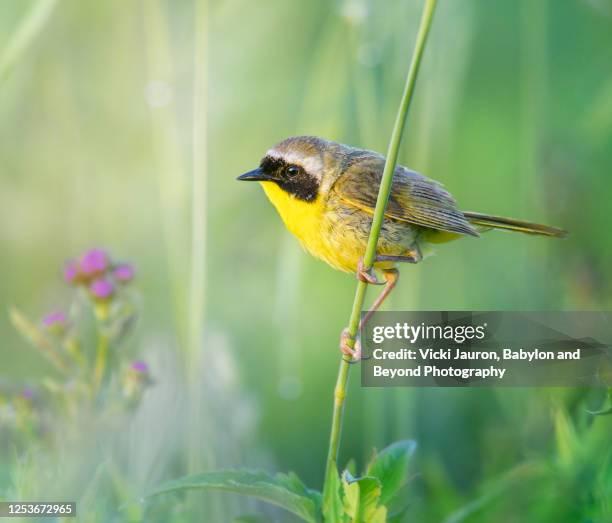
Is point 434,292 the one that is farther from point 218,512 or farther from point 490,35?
point 218,512

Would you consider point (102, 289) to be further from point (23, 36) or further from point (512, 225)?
point (512, 225)

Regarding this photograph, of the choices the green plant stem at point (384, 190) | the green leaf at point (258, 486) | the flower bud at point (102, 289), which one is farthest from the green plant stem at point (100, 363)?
the green plant stem at point (384, 190)

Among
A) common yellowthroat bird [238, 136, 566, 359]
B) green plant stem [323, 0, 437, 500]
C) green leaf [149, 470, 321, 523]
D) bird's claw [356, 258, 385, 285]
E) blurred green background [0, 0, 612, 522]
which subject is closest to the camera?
green plant stem [323, 0, 437, 500]

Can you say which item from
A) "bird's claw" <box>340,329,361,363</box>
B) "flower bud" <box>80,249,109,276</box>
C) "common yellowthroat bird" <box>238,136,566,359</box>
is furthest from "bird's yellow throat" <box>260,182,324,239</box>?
"flower bud" <box>80,249,109,276</box>

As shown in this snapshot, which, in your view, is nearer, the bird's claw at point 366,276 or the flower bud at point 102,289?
the bird's claw at point 366,276

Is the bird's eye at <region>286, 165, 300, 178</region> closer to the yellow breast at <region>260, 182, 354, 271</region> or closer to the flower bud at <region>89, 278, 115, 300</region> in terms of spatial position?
the yellow breast at <region>260, 182, 354, 271</region>

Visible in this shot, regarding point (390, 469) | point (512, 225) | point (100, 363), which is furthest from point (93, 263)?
point (512, 225)

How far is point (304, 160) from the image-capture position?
1722mm

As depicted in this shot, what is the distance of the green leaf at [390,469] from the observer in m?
1.22

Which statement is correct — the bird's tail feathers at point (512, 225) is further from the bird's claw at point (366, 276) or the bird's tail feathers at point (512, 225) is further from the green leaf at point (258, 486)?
the green leaf at point (258, 486)

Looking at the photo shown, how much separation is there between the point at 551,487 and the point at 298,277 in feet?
2.59

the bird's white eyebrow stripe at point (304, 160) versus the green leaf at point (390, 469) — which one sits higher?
the bird's white eyebrow stripe at point (304, 160)

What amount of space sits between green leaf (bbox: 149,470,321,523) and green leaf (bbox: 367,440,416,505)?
96 millimetres

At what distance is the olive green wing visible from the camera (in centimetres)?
166
